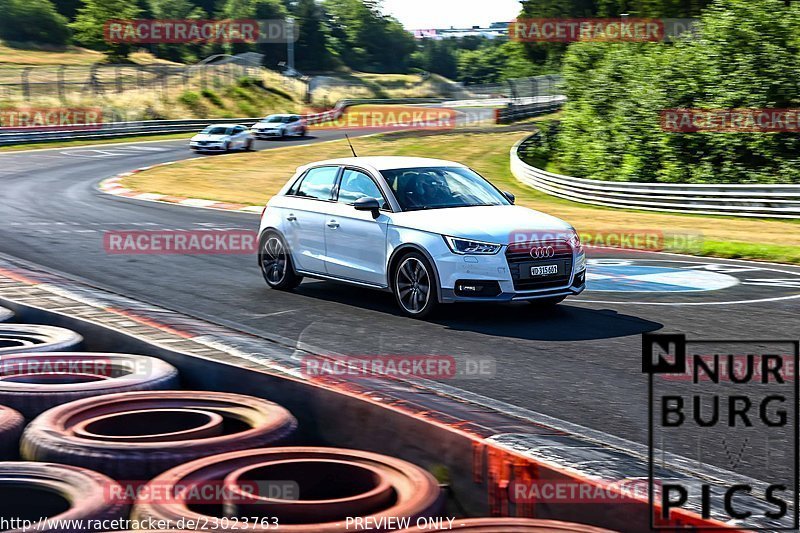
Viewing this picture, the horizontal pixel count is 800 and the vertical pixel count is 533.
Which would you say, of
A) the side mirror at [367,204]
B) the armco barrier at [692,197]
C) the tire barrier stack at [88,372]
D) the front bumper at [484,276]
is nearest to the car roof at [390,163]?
the side mirror at [367,204]

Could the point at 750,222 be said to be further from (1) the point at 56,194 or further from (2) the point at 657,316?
(1) the point at 56,194

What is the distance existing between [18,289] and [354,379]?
486 cm

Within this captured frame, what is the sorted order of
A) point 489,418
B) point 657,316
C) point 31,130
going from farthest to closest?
1. point 31,130
2. point 657,316
3. point 489,418

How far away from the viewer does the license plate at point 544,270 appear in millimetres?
10522

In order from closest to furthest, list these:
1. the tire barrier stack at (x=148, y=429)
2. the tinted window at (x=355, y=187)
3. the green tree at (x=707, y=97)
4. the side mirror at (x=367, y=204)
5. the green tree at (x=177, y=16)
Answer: the tire barrier stack at (x=148, y=429), the side mirror at (x=367, y=204), the tinted window at (x=355, y=187), the green tree at (x=707, y=97), the green tree at (x=177, y=16)

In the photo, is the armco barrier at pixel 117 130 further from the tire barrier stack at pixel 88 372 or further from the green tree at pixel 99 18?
the tire barrier stack at pixel 88 372

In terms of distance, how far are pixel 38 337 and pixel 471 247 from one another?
181 inches

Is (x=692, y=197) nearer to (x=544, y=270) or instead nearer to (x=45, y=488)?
(x=544, y=270)

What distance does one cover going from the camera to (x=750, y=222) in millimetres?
23906

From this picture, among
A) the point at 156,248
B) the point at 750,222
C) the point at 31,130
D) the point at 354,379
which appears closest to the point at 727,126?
the point at 750,222

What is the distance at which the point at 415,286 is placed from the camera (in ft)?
35.5

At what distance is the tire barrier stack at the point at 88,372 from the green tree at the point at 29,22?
4819 inches

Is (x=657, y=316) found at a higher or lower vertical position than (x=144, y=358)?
lower

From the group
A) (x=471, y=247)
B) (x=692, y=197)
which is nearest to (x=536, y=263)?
(x=471, y=247)
